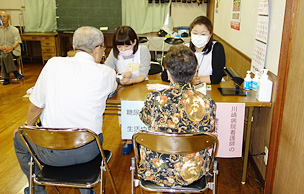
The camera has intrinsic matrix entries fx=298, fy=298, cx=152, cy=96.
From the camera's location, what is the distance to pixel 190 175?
5.28ft

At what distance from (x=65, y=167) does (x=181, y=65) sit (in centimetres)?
95

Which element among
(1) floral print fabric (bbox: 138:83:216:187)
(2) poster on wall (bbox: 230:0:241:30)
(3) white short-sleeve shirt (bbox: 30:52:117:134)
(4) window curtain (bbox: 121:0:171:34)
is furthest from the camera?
(4) window curtain (bbox: 121:0:171:34)

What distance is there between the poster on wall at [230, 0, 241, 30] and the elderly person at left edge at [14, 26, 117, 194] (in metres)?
2.05

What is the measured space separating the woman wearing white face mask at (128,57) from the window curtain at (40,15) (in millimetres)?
5111

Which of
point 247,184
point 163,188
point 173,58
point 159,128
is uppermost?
point 173,58

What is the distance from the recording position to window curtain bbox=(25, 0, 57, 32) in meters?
7.20

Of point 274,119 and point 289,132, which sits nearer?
point 289,132

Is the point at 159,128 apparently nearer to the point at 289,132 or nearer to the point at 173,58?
the point at 173,58

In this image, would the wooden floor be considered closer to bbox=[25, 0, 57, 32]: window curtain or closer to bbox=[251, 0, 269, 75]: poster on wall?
bbox=[251, 0, 269, 75]: poster on wall

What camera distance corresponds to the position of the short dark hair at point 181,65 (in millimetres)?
1541

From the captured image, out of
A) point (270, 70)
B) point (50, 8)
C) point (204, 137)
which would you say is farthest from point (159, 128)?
point (50, 8)

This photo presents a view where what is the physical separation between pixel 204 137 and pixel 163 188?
1.26 ft

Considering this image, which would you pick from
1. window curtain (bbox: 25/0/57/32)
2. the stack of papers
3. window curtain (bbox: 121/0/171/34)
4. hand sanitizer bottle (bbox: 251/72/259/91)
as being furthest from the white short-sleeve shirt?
window curtain (bbox: 25/0/57/32)

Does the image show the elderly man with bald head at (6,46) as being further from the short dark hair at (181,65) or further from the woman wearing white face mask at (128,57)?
the short dark hair at (181,65)
